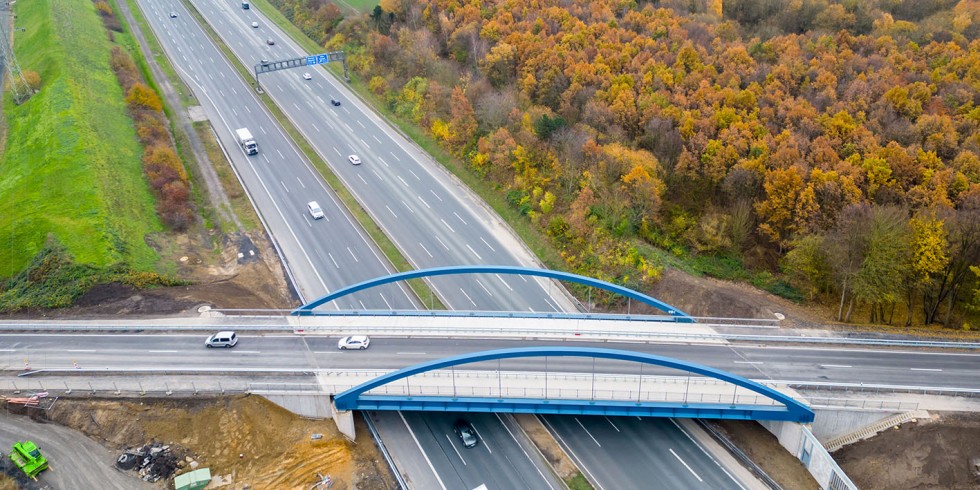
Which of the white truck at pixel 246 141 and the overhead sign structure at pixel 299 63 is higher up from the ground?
the overhead sign structure at pixel 299 63

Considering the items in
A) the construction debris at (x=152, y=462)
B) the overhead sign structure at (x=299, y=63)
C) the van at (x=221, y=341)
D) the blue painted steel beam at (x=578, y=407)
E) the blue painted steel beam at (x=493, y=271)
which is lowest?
the construction debris at (x=152, y=462)

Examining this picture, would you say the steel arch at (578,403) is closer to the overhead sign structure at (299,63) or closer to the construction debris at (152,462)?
the construction debris at (152,462)

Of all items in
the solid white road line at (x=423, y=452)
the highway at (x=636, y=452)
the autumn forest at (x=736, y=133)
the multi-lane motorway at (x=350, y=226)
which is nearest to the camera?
the highway at (x=636, y=452)

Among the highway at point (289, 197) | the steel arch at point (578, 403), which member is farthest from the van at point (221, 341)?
the highway at point (289, 197)

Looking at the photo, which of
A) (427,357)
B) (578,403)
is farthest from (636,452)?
(427,357)

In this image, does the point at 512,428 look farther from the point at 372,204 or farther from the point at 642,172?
the point at 372,204

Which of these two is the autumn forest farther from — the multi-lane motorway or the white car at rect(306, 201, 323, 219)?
the white car at rect(306, 201, 323, 219)

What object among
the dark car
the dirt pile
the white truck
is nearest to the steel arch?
the dark car
